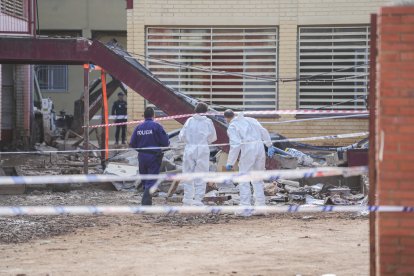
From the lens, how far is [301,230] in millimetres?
12070

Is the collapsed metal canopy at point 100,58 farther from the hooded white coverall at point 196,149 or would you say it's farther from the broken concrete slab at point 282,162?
the hooded white coverall at point 196,149

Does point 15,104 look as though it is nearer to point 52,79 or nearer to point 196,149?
point 52,79

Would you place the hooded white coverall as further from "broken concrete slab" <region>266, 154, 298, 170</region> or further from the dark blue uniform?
"broken concrete slab" <region>266, 154, 298, 170</region>

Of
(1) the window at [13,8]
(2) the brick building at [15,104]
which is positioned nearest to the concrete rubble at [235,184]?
(2) the brick building at [15,104]

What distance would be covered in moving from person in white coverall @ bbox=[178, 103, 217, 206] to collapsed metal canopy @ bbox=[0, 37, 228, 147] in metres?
3.18

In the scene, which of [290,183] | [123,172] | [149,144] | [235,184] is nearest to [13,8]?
[123,172]

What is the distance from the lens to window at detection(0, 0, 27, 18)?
23250 millimetres

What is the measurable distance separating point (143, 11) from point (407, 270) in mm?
17012

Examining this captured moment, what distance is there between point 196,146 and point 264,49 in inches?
361

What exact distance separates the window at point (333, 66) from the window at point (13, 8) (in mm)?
7982

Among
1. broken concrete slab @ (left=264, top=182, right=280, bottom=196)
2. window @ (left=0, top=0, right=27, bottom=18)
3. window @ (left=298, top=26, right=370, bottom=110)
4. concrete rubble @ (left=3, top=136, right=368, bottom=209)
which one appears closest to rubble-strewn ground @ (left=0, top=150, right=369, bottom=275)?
concrete rubble @ (left=3, top=136, right=368, bottom=209)

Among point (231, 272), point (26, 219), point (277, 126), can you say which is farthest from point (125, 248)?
point (277, 126)

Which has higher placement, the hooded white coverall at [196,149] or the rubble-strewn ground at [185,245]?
the hooded white coverall at [196,149]

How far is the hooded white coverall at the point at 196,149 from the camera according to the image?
Answer: 14914mm
